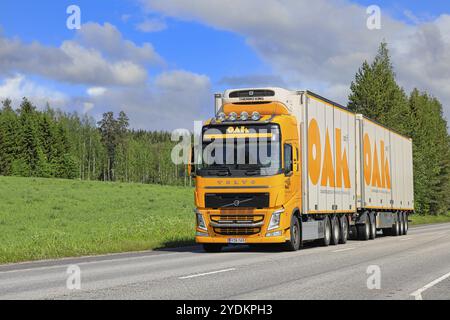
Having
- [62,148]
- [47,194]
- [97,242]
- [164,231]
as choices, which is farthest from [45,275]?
[62,148]

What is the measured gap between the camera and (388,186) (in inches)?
1230

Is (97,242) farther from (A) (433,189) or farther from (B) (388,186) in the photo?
(A) (433,189)

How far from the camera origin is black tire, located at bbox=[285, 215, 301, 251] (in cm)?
1958

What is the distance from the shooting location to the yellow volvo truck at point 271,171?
18891 mm

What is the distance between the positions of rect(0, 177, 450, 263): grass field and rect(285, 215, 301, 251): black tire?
4718 millimetres

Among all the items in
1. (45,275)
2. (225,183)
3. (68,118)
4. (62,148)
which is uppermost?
(68,118)

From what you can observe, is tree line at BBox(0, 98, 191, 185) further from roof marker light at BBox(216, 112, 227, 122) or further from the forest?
roof marker light at BBox(216, 112, 227, 122)

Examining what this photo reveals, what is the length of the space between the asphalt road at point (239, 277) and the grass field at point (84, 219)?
257cm

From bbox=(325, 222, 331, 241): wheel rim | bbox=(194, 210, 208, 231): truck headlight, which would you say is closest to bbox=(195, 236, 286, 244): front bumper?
bbox=(194, 210, 208, 231): truck headlight

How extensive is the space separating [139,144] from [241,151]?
142801mm

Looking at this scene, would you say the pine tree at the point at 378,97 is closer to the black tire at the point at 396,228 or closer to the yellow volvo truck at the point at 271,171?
the black tire at the point at 396,228

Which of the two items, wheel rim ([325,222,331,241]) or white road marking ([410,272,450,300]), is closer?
white road marking ([410,272,450,300])
